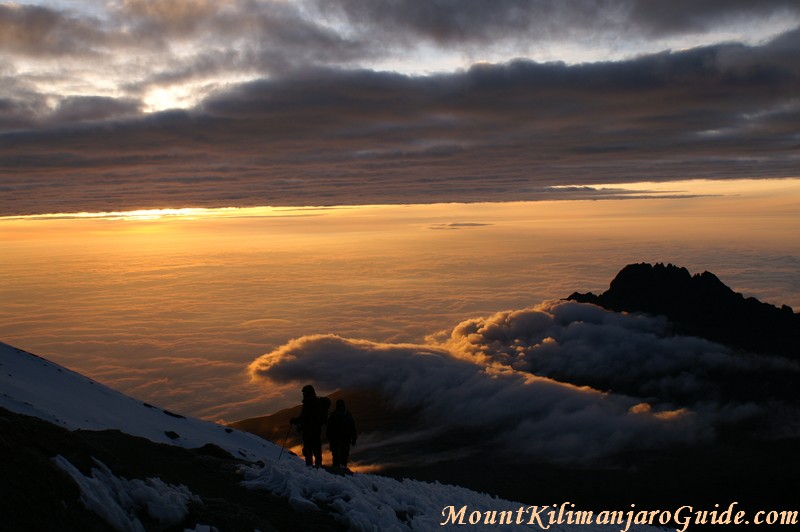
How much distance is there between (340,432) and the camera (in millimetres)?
19609

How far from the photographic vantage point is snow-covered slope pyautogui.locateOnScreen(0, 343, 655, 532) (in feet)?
36.1

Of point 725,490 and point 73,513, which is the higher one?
point 73,513

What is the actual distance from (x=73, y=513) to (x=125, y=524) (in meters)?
1.04

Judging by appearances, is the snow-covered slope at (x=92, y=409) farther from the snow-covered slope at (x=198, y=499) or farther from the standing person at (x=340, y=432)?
the standing person at (x=340, y=432)

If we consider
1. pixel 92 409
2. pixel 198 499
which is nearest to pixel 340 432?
pixel 198 499

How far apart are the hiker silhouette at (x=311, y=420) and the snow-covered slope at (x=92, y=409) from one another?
7.15 metres

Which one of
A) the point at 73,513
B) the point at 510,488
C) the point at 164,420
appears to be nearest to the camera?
the point at 73,513

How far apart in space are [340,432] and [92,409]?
667 inches

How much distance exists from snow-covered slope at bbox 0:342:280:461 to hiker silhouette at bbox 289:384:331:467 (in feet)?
23.5

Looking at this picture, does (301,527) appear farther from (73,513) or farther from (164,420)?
(164,420)

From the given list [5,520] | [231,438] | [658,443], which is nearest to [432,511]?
[5,520]

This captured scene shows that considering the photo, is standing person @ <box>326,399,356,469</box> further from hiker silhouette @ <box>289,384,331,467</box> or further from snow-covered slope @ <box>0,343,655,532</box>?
snow-covered slope @ <box>0,343,655,532</box>

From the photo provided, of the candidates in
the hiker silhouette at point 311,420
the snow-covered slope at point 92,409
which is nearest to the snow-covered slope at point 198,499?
the snow-covered slope at point 92,409

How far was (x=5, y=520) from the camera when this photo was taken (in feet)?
27.1
